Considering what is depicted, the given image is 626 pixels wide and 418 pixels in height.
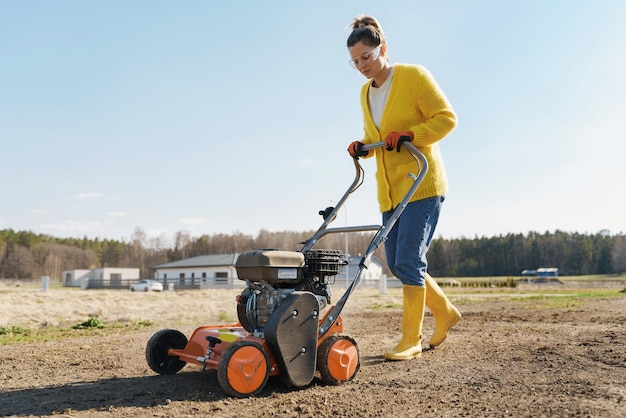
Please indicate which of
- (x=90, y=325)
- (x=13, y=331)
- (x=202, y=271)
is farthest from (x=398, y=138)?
(x=202, y=271)

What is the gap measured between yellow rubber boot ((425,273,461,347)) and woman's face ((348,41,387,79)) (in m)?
2.06

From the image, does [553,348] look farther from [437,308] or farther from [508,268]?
[508,268]

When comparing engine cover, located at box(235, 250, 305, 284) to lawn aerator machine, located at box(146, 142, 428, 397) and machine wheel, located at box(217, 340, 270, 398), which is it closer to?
lawn aerator machine, located at box(146, 142, 428, 397)

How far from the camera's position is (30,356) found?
4.96 meters

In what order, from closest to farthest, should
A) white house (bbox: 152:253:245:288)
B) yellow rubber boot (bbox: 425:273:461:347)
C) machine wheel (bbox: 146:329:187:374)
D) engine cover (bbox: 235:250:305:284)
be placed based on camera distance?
engine cover (bbox: 235:250:305:284)
machine wheel (bbox: 146:329:187:374)
yellow rubber boot (bbox: 425:273:461:347)
white house (bbox: 152:253:245:288)

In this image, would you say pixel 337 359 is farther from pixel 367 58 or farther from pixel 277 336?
pixel 367 58

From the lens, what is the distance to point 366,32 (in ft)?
14.9

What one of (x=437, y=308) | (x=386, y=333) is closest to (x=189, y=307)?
(x=386, y=333)

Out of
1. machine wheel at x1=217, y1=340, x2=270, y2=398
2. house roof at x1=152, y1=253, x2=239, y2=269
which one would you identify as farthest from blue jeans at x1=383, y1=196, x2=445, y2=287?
house roof at x1=152, y1=253, x2=239, y2=269

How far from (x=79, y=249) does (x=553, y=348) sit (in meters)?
123

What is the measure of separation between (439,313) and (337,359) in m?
1.85

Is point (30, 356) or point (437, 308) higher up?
point (437, 308)

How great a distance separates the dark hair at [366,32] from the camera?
4551mm

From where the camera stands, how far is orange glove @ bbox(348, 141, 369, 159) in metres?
4.96
